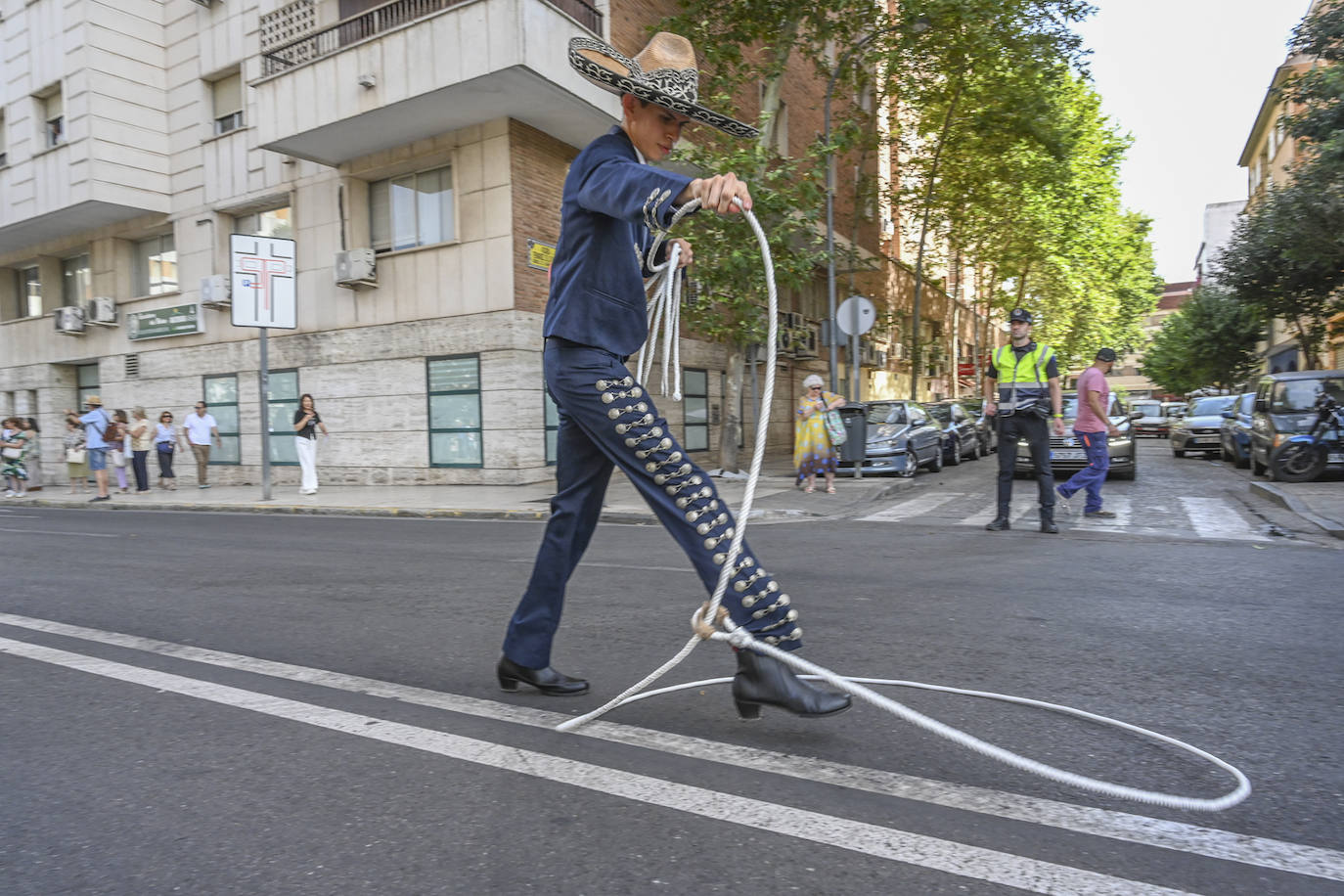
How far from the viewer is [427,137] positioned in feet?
54.7

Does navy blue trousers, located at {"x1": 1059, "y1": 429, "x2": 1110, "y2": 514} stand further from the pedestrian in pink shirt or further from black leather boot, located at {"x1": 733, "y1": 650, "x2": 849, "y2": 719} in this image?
black leather boot, located at {"x1": 733, "y1": 650, "x2": 849, "y2": 719}

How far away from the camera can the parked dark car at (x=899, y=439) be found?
15.1 meters

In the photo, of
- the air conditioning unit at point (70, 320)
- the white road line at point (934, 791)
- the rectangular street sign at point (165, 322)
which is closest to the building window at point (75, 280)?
the air conditioning unit at point (70, 320)

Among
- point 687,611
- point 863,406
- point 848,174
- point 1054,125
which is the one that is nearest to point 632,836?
point 687,611

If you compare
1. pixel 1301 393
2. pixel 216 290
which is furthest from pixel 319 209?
pixel 1301 393

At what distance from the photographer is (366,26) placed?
16422mm

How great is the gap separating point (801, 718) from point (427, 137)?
16.2m

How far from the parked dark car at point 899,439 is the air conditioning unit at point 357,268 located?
9.76 m

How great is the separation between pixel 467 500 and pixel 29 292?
2011 cm

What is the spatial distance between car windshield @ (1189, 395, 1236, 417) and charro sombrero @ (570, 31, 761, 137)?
73.7 ft

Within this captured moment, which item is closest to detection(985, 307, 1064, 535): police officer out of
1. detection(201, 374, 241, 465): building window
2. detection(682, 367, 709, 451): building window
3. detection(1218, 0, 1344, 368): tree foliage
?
detection(1218, 0, 1344, 368): tree foliage

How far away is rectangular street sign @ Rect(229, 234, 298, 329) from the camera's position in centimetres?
1408

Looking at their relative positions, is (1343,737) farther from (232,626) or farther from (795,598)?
(232,626)

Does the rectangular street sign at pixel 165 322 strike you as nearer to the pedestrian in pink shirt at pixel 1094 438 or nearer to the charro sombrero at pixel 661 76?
the pedestrian in pink shirt at pixel 1094 438
